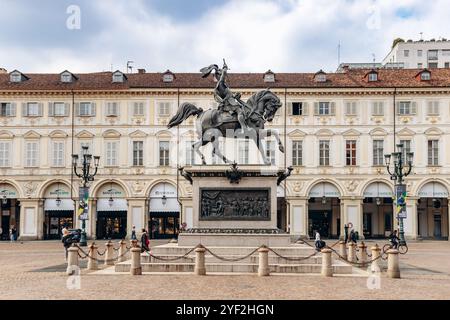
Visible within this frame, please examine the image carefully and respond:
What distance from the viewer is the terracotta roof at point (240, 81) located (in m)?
58.1

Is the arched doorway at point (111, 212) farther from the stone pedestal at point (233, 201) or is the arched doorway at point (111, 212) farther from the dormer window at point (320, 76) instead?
the stone pedestal at point (233, 201)

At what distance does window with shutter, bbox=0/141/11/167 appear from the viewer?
58094mm

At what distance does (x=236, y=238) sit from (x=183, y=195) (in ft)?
109

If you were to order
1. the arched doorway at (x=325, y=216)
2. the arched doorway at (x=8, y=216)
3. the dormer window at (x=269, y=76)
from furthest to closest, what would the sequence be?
the arched doorway at (x=325, y=216) < the arched doorway at (x=8, y=216) < the dormer window at (x=269, y=76)

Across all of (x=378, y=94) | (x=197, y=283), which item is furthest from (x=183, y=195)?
(x=197, y=283)

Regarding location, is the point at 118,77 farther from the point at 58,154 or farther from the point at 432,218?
the point at 432,218

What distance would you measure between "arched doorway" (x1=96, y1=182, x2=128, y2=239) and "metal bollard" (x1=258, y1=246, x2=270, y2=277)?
124ft

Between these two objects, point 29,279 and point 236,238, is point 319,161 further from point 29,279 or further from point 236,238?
point 29,279

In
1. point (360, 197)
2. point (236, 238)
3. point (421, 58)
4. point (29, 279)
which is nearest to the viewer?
point (29, 279)

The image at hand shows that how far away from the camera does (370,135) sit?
57625 mm

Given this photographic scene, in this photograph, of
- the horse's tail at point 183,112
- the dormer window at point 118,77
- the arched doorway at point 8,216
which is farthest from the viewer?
the arched doorway at point 8,216

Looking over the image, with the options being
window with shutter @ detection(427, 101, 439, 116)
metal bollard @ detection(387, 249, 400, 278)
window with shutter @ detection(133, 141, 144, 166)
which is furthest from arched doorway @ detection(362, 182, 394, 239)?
metal bollard @ detection(387, 249, 400, 278)

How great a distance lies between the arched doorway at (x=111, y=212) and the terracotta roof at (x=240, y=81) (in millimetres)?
9385

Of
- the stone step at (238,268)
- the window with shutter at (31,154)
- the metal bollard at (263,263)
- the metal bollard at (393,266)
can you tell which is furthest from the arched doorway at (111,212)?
the metal bollard at (393,266)
